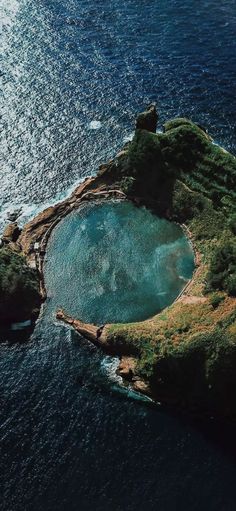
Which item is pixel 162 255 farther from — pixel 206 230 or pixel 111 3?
pixel 111 3

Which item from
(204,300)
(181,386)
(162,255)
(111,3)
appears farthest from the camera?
(111,3)

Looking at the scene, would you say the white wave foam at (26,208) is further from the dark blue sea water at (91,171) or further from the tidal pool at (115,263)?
the tidal pool at (115,263)

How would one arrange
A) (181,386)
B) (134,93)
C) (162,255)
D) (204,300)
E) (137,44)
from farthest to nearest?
(137,44), (134,93), (162,255), (204,300), (181,386)

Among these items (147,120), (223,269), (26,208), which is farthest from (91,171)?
(223,269)

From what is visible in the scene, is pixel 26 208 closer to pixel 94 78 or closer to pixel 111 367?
pixel 111 367

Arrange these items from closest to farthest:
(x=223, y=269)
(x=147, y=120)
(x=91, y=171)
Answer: (x=223, y=269) → (x=147, y=120) → (x=91, y=171)

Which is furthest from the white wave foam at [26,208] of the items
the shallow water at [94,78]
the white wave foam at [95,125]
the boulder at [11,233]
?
the white wave foam at [95,125]

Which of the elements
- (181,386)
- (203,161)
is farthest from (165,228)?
(181,386)

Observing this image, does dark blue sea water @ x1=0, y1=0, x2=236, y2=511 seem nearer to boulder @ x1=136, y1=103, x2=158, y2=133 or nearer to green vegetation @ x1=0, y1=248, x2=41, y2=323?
green vegetation @ x1=0, y1=248, x2=41, y2=323
